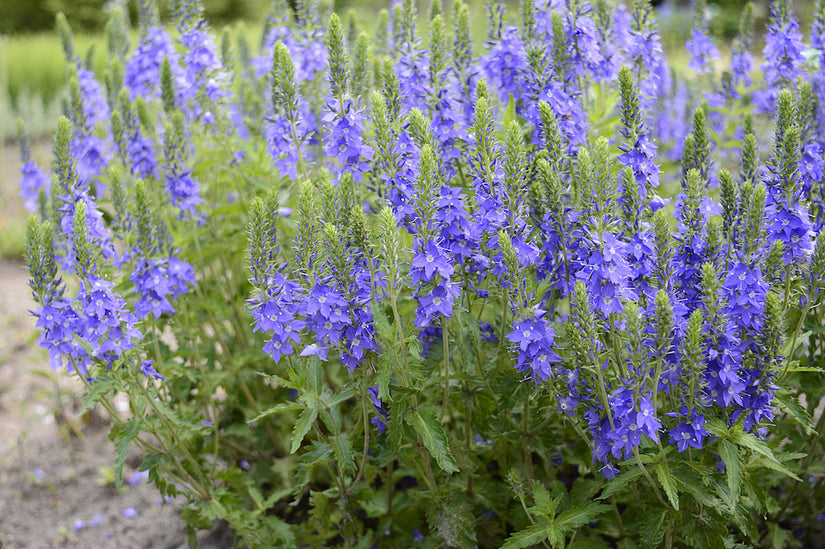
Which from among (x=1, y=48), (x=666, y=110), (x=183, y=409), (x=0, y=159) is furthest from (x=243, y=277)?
(x=1, y=48)

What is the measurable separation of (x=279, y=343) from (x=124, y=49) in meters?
3.06

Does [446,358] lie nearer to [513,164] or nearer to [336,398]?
[336,398]

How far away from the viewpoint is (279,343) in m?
2.61

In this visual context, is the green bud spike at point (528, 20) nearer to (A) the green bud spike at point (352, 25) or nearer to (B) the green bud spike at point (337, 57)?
(B) the green bud spike at point (337, 57)

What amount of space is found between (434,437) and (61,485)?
131 inches

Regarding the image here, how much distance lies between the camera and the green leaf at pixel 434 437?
2502 millimetres

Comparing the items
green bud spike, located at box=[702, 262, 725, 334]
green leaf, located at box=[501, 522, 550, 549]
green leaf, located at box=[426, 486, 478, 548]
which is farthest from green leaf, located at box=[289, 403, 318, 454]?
green bud spike, located at box=[702, 262, 725, 334]

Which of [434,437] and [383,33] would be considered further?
[383,33]

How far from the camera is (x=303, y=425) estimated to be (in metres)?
2.55

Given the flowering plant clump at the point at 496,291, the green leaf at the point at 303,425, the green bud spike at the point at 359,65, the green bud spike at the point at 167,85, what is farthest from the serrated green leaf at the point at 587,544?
the green bud spike at the point at 167,85

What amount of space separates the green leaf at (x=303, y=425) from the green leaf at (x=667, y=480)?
1.20m

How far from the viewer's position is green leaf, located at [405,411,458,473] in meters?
2.50

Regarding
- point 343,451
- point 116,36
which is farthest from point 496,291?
point 116,36

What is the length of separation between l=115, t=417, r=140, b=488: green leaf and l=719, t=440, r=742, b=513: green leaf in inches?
90.2
